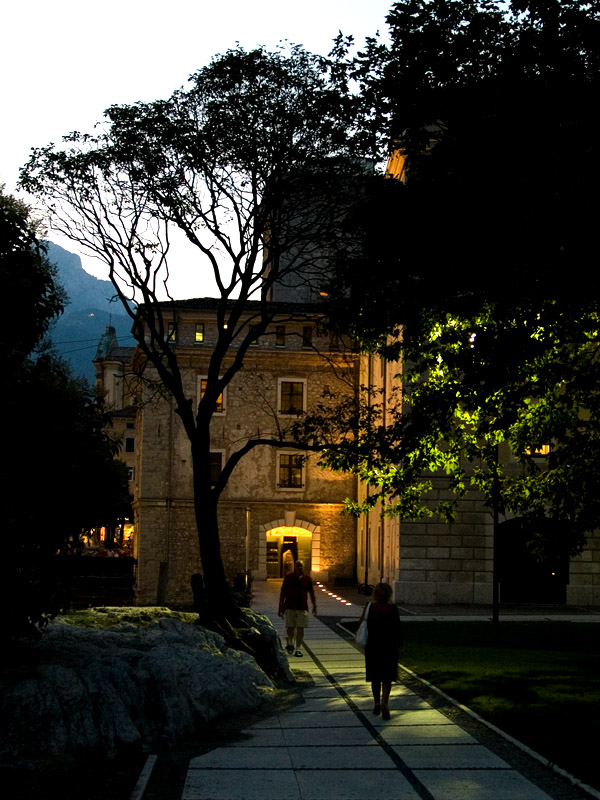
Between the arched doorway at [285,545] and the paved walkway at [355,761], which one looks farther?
the arched doorway at [285,545]

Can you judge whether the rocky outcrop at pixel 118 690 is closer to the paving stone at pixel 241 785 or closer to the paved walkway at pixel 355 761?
the paved walkway at pixel 355 761

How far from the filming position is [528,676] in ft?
54.3

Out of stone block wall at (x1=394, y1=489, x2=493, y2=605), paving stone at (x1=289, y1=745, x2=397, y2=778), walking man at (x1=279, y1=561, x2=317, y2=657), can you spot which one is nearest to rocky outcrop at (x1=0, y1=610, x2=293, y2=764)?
paving stone at (x1=289, y1=745, x2=397, y2=778)

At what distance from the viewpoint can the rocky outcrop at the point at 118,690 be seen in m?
10.4

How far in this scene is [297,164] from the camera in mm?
21922

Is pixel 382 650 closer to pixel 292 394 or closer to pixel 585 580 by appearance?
pixel 585 580

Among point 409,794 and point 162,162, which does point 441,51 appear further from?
point 409,794

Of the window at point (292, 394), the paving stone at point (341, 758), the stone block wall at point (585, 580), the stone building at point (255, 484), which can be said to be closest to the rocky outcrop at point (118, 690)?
the paving stone at point (341, 758)

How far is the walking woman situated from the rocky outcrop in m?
1.75

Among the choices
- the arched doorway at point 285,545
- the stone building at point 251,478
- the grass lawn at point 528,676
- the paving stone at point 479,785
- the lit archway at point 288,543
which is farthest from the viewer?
the arched doorway at point 285,545

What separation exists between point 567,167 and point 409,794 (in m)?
8.00

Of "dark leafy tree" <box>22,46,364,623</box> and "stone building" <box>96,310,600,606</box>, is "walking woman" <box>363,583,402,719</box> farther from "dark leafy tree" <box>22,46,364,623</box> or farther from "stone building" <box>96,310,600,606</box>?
"stone building" <box>96,310,600,606</box>

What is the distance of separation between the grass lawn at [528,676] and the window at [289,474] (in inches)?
930

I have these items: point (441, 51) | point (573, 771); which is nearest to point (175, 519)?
point (441, 51)
